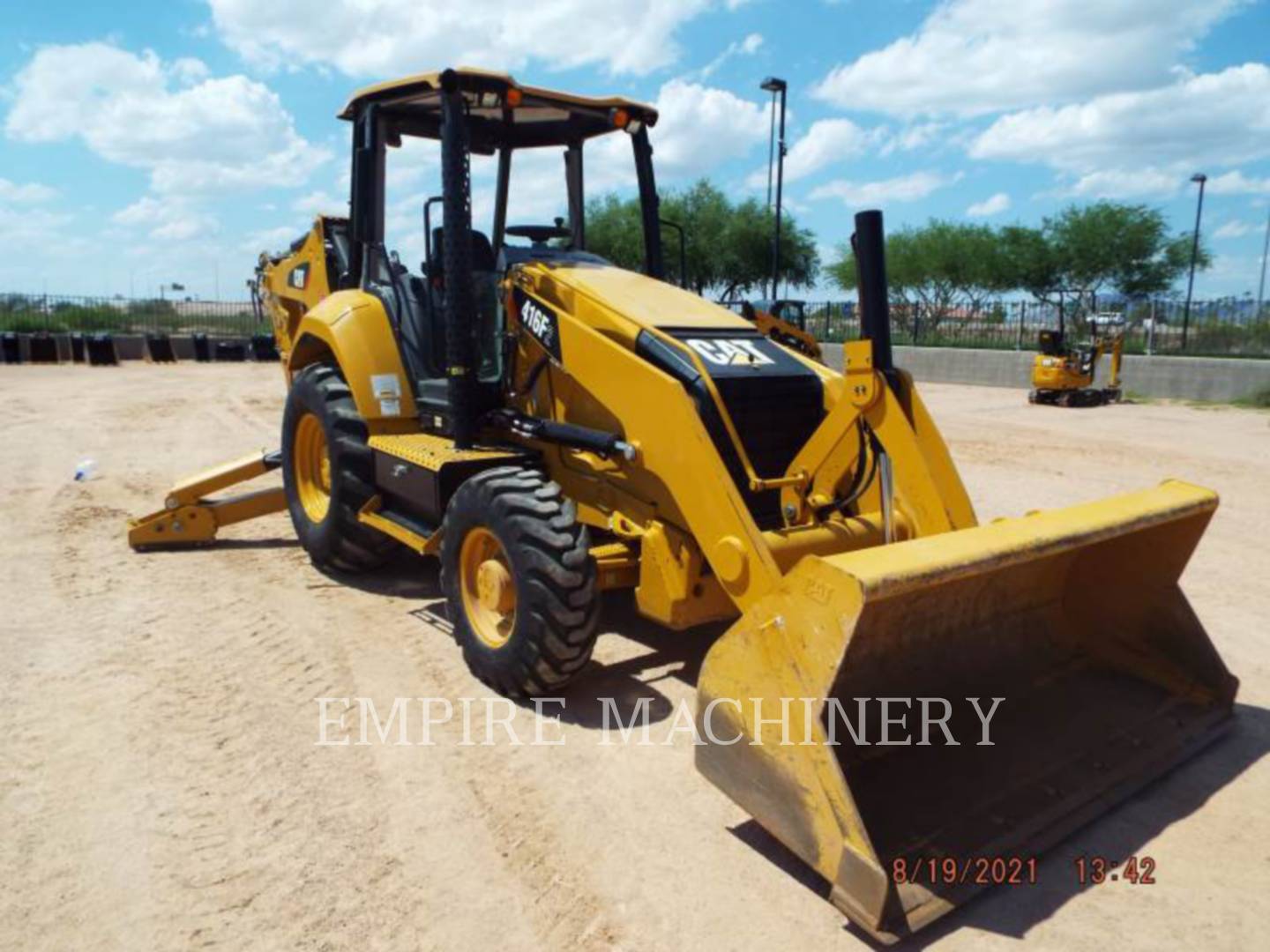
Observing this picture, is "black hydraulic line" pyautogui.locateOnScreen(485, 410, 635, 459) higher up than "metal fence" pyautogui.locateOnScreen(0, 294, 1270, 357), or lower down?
lower down

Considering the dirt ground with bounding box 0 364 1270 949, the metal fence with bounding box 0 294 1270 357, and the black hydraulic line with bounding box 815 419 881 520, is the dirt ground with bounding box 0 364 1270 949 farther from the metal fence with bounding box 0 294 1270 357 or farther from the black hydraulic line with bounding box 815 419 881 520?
the metal fence with bounding box 0 294 1270 357

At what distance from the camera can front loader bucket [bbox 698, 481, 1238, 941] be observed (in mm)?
2775

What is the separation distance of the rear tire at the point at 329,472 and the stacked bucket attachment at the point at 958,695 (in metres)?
2.96

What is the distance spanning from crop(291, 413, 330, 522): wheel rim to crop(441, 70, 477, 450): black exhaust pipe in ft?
6.32

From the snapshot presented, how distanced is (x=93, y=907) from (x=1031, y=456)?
10495 millimetres

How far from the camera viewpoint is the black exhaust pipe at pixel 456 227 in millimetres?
4648

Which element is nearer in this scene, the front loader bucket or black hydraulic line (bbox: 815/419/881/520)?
the front loader bucket

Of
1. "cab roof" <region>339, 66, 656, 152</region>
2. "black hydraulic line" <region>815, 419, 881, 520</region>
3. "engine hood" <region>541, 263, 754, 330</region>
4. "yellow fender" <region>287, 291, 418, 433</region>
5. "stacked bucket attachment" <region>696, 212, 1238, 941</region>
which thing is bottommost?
"stacked bucket attachment" <region>696, 212, 1238, 941</region>

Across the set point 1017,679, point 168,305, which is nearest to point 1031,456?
point 1017,679

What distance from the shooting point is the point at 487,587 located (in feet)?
14.0

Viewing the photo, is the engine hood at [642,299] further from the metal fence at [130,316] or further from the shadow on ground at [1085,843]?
the metal fence at [130,316]

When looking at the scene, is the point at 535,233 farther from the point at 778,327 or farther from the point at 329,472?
the point at 778,327

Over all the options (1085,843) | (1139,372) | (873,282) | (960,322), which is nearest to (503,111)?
(873,282)

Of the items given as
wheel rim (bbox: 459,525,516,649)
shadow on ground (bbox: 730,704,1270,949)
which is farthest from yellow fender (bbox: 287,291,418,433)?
shadow on ground (bbox: 730,704,1270,949)
